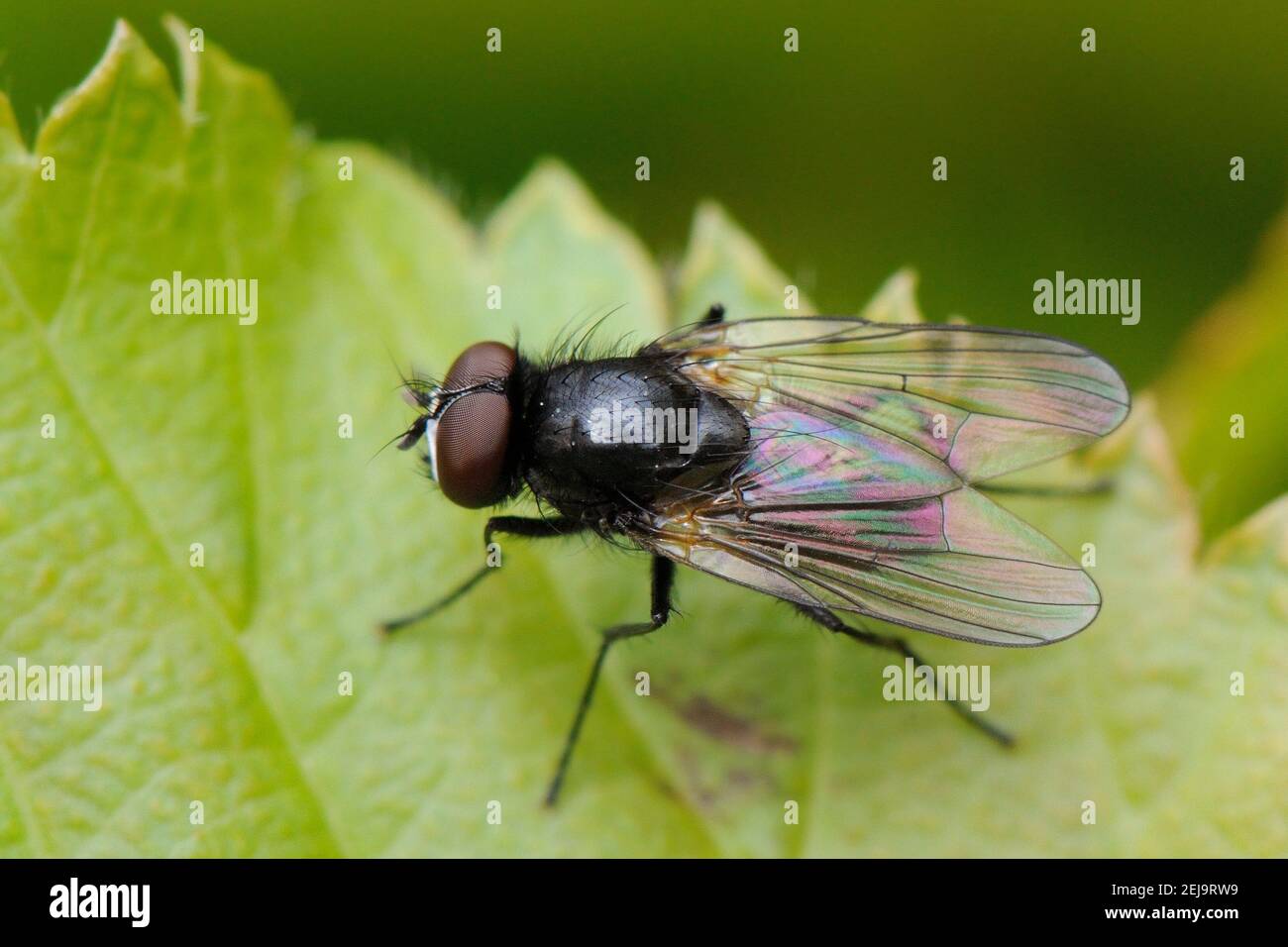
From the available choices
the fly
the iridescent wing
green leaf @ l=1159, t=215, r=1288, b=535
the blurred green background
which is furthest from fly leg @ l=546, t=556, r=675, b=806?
green leaf @ l=1159, t=215, r=1288, b=535

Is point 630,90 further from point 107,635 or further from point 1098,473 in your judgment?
point 107,635

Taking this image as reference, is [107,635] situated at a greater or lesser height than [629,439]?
lesser

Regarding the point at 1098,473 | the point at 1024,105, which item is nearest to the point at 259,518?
the point at 1098,473

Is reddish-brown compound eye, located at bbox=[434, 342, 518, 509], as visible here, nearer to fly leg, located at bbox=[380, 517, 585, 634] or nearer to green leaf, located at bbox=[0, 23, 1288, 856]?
fly leg, located at bbox=[380, 517, 585, 634]

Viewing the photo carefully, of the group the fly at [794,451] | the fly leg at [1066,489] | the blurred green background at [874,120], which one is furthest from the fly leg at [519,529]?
the blurred green background at [874,120]

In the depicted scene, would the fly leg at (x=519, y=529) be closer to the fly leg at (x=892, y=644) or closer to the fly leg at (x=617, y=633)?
the fly leg at (x=617, y=633)
